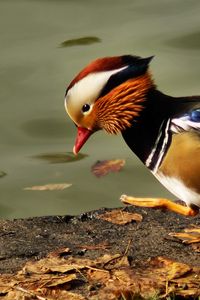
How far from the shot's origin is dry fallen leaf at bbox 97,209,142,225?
16.0 feet

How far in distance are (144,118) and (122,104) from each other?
0.68 ft

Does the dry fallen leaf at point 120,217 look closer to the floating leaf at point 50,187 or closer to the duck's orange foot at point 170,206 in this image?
the duck's orange foot at point 170,206

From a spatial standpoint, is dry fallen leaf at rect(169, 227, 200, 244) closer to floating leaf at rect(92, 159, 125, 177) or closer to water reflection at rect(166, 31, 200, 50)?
floating leaf at rect(92, 159, 125, 177)

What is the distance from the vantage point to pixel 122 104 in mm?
4840

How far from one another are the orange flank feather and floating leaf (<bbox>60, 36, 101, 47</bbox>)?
3.33m

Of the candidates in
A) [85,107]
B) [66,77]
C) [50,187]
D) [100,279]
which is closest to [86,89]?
[85,107]

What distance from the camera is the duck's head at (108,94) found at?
180 inches

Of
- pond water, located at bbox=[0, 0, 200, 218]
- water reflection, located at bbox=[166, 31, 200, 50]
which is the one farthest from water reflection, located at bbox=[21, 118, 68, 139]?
water reflection, located at bbox=[166, 31, 200, 50]

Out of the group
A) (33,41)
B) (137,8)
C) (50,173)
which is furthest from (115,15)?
→ (50,173)

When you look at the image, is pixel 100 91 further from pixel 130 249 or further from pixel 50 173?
pixel 50 173

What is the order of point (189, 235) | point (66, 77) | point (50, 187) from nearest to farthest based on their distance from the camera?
point (189, 235), point (50, 187), point (66, 77)

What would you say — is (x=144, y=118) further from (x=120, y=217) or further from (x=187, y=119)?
(x=120, y=217)

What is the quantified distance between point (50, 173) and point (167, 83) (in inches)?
56.7

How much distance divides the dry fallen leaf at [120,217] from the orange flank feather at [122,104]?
44 cm
